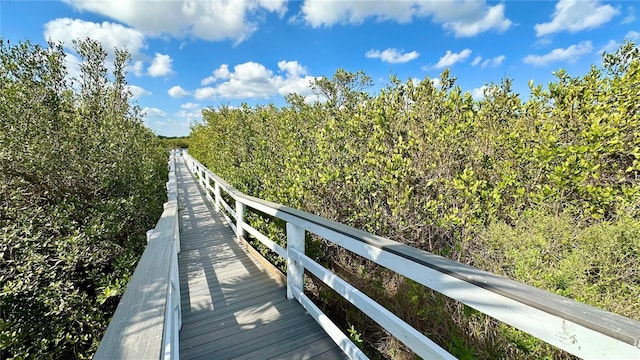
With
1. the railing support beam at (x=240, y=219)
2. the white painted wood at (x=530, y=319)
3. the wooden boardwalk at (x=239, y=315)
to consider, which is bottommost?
the wooden boardwalk at (x=239, y=315)

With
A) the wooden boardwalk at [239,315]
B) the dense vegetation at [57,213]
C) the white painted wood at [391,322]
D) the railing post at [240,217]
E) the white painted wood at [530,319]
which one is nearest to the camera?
the white painted wood at [530,319]

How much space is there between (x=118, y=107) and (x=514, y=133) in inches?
289

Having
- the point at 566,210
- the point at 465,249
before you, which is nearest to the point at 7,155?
the point at 465,249

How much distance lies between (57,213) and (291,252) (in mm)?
2779

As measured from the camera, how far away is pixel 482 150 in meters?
3.48

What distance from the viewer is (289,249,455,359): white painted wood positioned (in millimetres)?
1332

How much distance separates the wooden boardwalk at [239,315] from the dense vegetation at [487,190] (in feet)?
1.54

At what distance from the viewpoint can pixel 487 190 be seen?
3.27 metres

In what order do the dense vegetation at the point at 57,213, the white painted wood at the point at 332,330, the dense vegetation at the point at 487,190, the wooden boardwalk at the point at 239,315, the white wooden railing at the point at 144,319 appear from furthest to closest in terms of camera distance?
the dense vegetation at the point at 57,213 < the dense vegetation at the point at 487,190 < the wooden boardwalk at the point at 239,315 < the white painted wood at the point at 332,330 < the white wooden railing at the point at 144,319

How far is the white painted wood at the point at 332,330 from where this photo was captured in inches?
73.1

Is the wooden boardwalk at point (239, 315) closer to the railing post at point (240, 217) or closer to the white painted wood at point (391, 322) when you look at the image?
the railing post at point (240, 217)

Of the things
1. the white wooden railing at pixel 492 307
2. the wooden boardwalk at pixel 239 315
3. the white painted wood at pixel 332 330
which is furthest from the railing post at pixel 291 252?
the white wooden railing at pixel 492 307

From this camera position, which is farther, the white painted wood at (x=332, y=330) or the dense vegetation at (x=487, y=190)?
the dense vegetation at (x=487, y=190)

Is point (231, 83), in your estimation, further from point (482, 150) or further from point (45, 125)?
point (482, 150)
